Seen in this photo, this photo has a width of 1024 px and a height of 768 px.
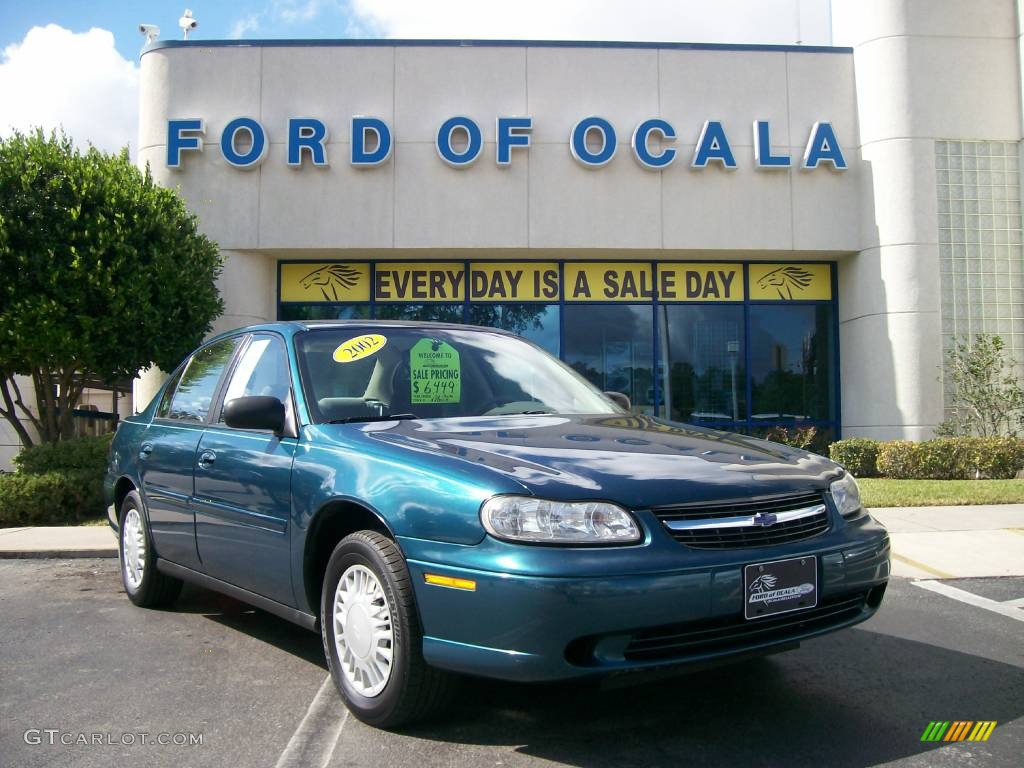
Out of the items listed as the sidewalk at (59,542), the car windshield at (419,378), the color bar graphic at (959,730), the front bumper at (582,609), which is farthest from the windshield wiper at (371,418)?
the sidewalk at (59,542)

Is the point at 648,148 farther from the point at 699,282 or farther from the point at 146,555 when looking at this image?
the point at 146,555

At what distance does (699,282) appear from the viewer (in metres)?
15.7

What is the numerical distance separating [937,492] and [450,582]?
978cm

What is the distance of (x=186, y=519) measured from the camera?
4645mm

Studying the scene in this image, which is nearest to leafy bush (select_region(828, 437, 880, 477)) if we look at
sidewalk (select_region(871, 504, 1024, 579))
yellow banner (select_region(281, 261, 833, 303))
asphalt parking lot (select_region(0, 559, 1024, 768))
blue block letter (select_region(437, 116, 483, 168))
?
yellow banner (select_region(281, 261, 833, 303))

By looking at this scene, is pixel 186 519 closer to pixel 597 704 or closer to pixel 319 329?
pixel 319 329

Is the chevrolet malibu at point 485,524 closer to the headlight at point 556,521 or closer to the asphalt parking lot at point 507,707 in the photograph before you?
the headlight at point 556,521

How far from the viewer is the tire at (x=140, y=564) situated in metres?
5.25

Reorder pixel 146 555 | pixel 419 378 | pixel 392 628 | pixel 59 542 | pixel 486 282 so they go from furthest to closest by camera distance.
→ pixel 486 282 → pixel 59 542 → pixel 146 555 → pixel 419 378 → pixel 392 628

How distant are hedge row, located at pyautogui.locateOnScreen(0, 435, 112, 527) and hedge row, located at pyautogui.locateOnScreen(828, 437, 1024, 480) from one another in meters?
11.0

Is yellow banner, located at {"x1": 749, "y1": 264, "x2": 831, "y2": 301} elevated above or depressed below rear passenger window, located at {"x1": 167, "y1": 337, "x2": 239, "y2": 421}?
above

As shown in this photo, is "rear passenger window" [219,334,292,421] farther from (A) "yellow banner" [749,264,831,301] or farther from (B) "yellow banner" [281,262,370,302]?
(A) "yellow banner" [749,264,831,301]

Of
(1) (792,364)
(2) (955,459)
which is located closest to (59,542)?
(2) (955,459)

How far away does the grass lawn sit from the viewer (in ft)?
33.2
